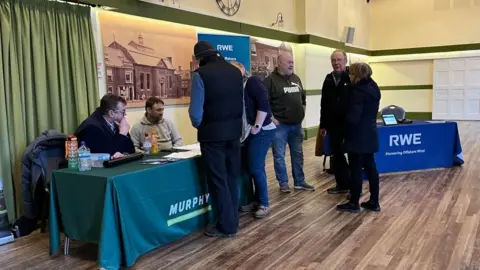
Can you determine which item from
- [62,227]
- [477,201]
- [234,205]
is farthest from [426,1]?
[62,227]

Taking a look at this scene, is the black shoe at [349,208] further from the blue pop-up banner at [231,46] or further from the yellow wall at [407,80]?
the yellow wall at [407,80]

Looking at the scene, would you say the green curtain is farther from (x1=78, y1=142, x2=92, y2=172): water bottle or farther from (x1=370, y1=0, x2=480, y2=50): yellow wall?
(x1=370, y1=0, x2=480, y2=50): yellow wall

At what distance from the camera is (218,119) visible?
10.6 ft

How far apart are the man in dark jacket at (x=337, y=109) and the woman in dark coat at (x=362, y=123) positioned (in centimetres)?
41

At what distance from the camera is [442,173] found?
5.57 m

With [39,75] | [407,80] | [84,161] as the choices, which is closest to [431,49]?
[407,80]

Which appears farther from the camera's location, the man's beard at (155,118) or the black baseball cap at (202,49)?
the man's beard at (155,118)

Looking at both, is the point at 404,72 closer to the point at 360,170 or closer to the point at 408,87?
the point at 408,87

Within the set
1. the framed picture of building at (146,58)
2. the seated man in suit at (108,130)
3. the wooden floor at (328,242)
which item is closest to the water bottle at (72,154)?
the seated man in suit at (108,130)

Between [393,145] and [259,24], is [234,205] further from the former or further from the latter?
[259,24]

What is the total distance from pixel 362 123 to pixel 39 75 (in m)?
2.99

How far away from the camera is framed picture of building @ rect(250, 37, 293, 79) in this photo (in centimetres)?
793

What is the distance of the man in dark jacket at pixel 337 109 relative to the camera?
429cm

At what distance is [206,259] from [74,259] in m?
0.97
